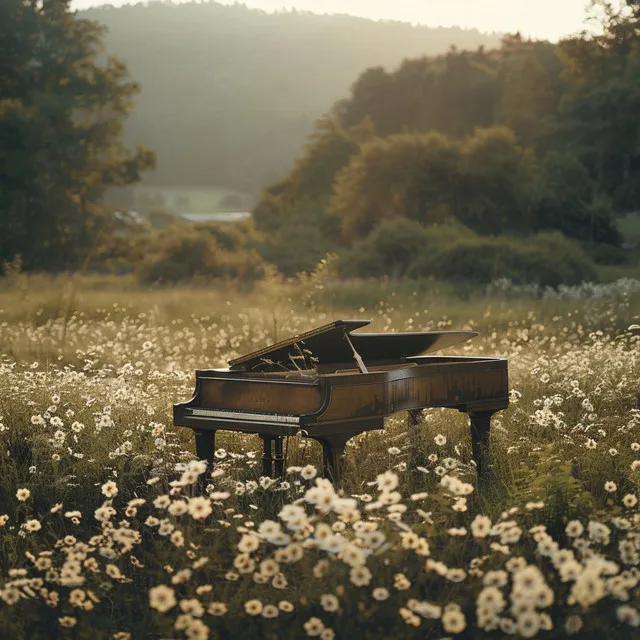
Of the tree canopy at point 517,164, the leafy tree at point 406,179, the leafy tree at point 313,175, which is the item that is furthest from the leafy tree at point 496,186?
the leafy tree at point 313,175

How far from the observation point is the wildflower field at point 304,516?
12.8 ft

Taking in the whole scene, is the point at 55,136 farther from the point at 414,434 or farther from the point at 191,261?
the point at 414,434

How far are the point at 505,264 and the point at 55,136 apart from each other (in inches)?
621

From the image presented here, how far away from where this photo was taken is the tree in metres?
32.0

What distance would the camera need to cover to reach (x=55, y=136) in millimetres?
32594

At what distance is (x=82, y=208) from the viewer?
115 feet

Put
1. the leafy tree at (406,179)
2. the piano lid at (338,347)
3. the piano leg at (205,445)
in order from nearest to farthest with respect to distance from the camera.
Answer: the piano lid at (338,347) → the piano leg at (205,445) → the leafy tree at (406,179)

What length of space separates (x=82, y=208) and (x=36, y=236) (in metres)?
2.59

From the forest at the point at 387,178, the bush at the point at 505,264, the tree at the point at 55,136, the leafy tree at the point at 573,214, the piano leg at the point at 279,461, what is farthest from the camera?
the tree at the point at 55,136

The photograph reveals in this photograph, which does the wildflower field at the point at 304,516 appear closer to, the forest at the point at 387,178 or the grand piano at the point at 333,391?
the grand piano at the point at 333,391

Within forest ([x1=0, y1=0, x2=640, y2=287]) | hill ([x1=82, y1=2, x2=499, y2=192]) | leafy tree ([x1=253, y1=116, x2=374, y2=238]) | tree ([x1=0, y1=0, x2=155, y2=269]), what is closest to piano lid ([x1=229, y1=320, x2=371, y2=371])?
forest ([x1=0, y1=0, x2=640, y2=287])

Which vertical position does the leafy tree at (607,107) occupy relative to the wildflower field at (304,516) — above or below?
above

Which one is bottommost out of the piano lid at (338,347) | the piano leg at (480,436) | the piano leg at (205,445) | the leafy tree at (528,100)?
the piano leg at (480,436)

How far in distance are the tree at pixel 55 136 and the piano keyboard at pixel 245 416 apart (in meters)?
26.4
